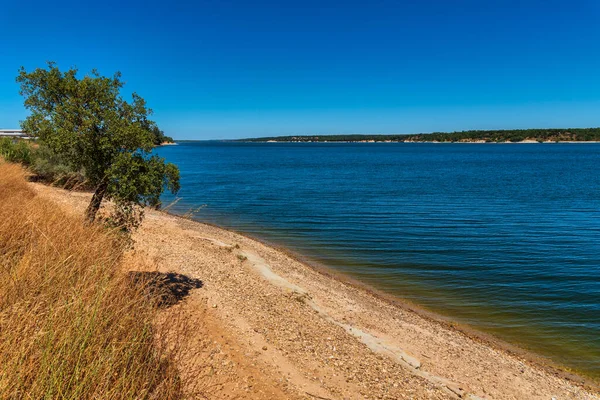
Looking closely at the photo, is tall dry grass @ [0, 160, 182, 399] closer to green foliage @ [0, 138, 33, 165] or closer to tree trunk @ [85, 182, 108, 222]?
tree trunk @ [85, 182, 108, 222]

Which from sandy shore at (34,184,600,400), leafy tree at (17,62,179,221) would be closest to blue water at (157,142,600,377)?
sandy shore at (34,184,600,400)

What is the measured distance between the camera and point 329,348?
31.0 ft

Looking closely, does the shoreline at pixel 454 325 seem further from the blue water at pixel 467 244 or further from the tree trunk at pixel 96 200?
the tree trunk at pixel 96 200

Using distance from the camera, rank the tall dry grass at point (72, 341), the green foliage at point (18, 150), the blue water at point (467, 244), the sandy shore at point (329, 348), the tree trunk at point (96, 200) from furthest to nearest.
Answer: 1. the green foliage at point (18, 150)
2. the blue water at point (467, 244)
3. the tree trunk at point (96, 200)
4. the sandy shore at point (329, 348)
5. the tall dry grass at point (72, 341)

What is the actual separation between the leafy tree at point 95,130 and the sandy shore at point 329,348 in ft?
11.9

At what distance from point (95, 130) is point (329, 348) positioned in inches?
303

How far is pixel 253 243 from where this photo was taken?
21.5 m

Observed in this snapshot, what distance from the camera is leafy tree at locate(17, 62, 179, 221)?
8.56m

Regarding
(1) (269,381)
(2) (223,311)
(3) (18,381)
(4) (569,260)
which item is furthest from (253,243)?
(3) (18,381)

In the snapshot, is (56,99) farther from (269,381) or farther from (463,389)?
(463,389)

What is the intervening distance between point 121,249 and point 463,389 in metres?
8.61

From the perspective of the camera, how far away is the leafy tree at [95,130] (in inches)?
337

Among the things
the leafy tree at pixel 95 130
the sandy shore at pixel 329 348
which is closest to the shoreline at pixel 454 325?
the sandy shore at pixel 329 348

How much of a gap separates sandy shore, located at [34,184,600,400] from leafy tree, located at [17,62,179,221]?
3624mm
